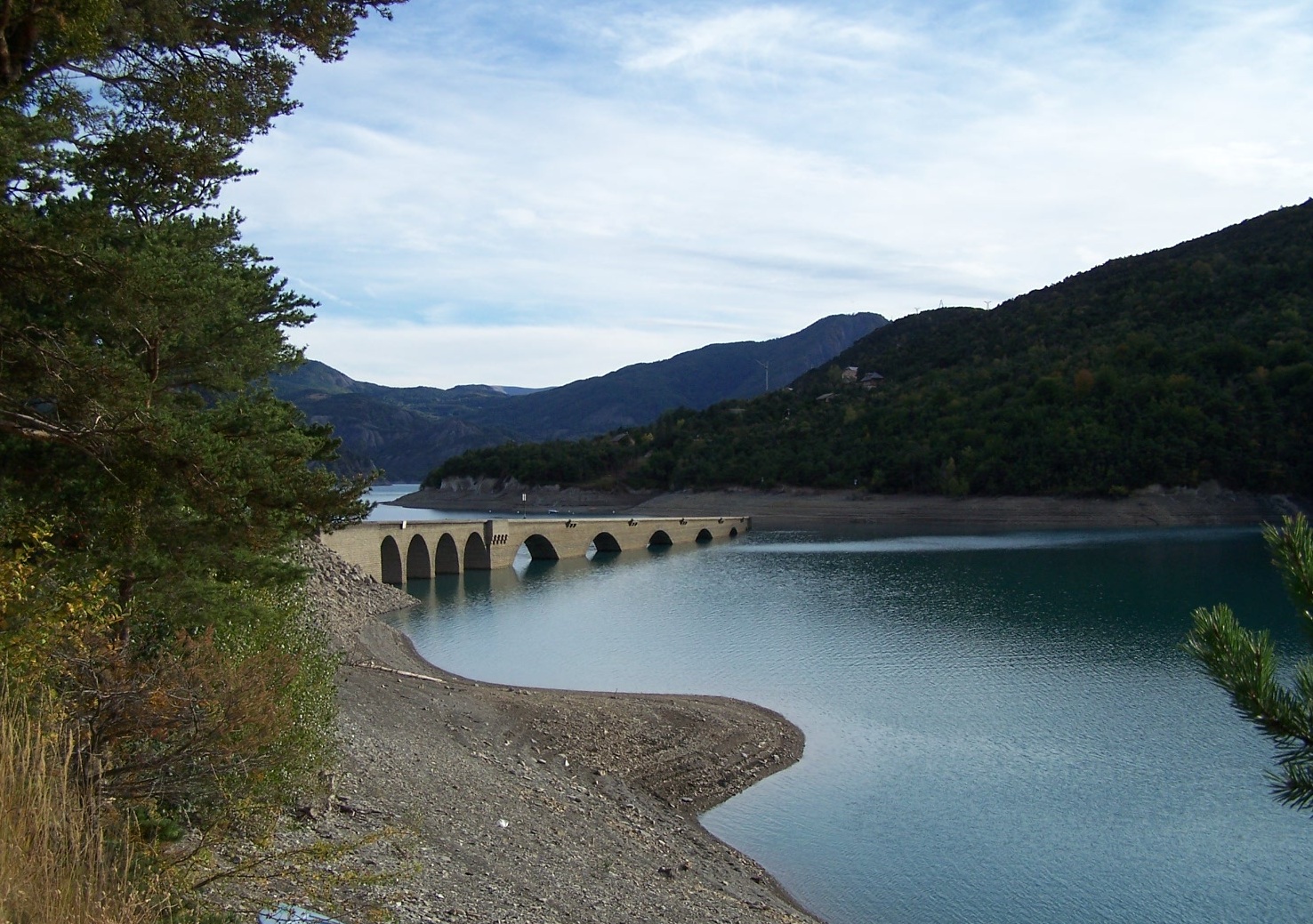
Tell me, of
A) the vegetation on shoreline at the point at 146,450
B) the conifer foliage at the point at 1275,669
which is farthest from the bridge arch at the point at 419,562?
the conifer foliage at the point at 1275,669

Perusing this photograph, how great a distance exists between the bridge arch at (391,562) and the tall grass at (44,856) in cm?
3534

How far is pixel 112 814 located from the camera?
5.16 metres

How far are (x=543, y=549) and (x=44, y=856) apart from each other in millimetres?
47699

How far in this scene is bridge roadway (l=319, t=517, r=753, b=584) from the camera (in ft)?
120

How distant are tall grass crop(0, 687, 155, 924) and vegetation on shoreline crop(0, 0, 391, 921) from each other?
6 cm

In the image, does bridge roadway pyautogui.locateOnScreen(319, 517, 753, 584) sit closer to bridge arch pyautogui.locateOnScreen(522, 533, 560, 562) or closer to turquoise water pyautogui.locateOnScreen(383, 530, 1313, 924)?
bridge arch pyautogui.locateOnScreen(522, 533, 560, 562)

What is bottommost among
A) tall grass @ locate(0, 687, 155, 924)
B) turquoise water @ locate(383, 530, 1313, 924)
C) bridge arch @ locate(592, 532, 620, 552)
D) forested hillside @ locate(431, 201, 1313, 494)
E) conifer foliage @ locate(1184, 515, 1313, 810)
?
turquoise water @ locate(383, 530, 1313, 924)

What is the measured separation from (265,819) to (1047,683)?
56.5ft

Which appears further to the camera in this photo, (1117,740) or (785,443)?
(785,443)

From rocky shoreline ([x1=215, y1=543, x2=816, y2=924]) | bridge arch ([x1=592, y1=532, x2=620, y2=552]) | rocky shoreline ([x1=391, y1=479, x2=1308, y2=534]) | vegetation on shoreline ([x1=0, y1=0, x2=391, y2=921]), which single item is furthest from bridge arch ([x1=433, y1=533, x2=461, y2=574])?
vegetation on shoreline ([x1=0, y1=0, x2=391, y2=921])

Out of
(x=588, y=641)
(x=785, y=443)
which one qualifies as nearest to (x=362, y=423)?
(x=785, y=443)

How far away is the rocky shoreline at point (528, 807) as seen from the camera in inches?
326

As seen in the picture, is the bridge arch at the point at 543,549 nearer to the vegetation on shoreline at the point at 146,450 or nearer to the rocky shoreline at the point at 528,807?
the rocky shoreline at the point at 528,807

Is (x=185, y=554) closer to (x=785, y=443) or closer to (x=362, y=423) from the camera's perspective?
(x=785, y=443)
